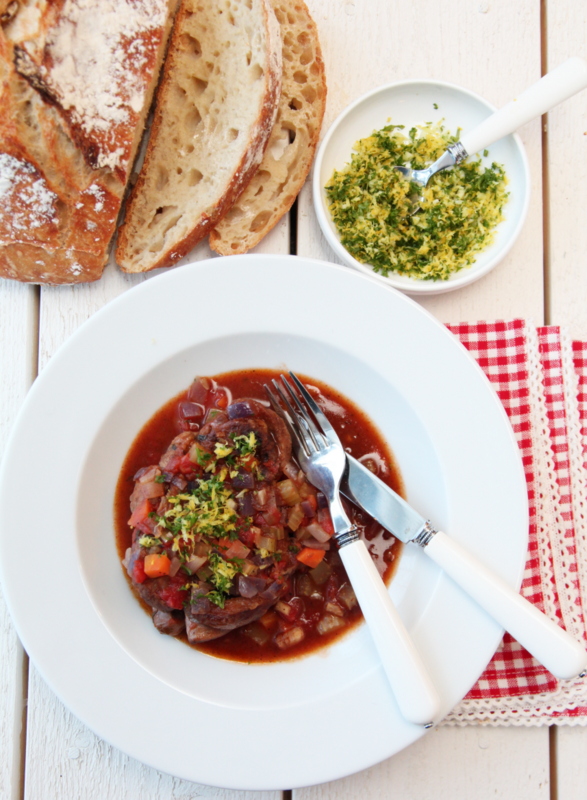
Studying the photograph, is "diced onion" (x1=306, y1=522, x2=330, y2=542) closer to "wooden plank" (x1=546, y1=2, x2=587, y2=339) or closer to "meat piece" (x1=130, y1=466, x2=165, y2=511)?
"meat piece" (x1=130, y1=466, x2=165, y2=511)

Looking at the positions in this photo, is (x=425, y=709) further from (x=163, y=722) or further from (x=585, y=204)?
(x=585, y=204)

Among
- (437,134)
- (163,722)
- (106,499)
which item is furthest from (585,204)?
(163,722)

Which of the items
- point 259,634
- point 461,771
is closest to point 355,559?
point 259,634

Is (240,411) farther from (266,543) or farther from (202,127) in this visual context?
(202,127)

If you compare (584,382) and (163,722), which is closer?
(163,722)

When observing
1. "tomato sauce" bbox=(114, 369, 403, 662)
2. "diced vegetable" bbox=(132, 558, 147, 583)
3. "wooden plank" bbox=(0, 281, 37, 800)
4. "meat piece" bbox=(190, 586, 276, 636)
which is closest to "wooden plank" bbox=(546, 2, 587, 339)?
"tomato sauce" bbox=(114, 369, 403, 662)

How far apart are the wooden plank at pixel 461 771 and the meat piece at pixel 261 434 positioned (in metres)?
1.80

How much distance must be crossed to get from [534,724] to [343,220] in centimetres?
303

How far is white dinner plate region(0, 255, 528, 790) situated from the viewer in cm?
302

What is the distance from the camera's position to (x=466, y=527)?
10.2 ft

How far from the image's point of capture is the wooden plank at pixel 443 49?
3625mm

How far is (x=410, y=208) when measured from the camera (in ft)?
11.3

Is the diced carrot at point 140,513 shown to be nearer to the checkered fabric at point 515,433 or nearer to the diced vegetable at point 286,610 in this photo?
the diced vegetable at point 286,610

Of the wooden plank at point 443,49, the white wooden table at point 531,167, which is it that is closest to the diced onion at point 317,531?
the white wooden table at point 531,167
